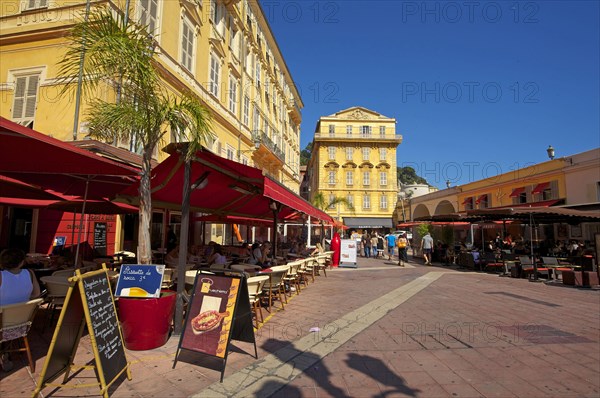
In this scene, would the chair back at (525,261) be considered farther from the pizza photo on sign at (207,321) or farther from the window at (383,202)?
the window at (383,202)

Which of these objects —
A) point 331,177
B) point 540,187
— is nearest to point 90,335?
point 540,187

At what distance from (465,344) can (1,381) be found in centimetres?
528

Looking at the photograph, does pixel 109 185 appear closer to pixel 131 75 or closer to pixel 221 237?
pixel 131 75

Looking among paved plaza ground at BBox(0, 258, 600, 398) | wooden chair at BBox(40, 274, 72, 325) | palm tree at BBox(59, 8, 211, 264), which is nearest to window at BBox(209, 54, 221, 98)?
palm tree at BBox(59, 8, 211, 264)

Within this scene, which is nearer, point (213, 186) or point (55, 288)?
point (55, 288)

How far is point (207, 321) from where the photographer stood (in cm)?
375

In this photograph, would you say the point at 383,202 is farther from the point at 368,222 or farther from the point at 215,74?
the point at 215,74

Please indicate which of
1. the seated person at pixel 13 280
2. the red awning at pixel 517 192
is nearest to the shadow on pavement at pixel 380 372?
the seated person at pixel 13 280

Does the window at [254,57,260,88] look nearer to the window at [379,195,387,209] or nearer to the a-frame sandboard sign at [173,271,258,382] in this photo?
the a-frame sandboard sign at [173,271,258,382]

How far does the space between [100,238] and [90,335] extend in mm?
7747

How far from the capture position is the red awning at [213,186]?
5.26 metres

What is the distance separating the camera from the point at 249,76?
69.0 feet

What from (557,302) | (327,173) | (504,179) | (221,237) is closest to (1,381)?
(557,302)

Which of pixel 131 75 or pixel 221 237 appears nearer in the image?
pixel 131 75
